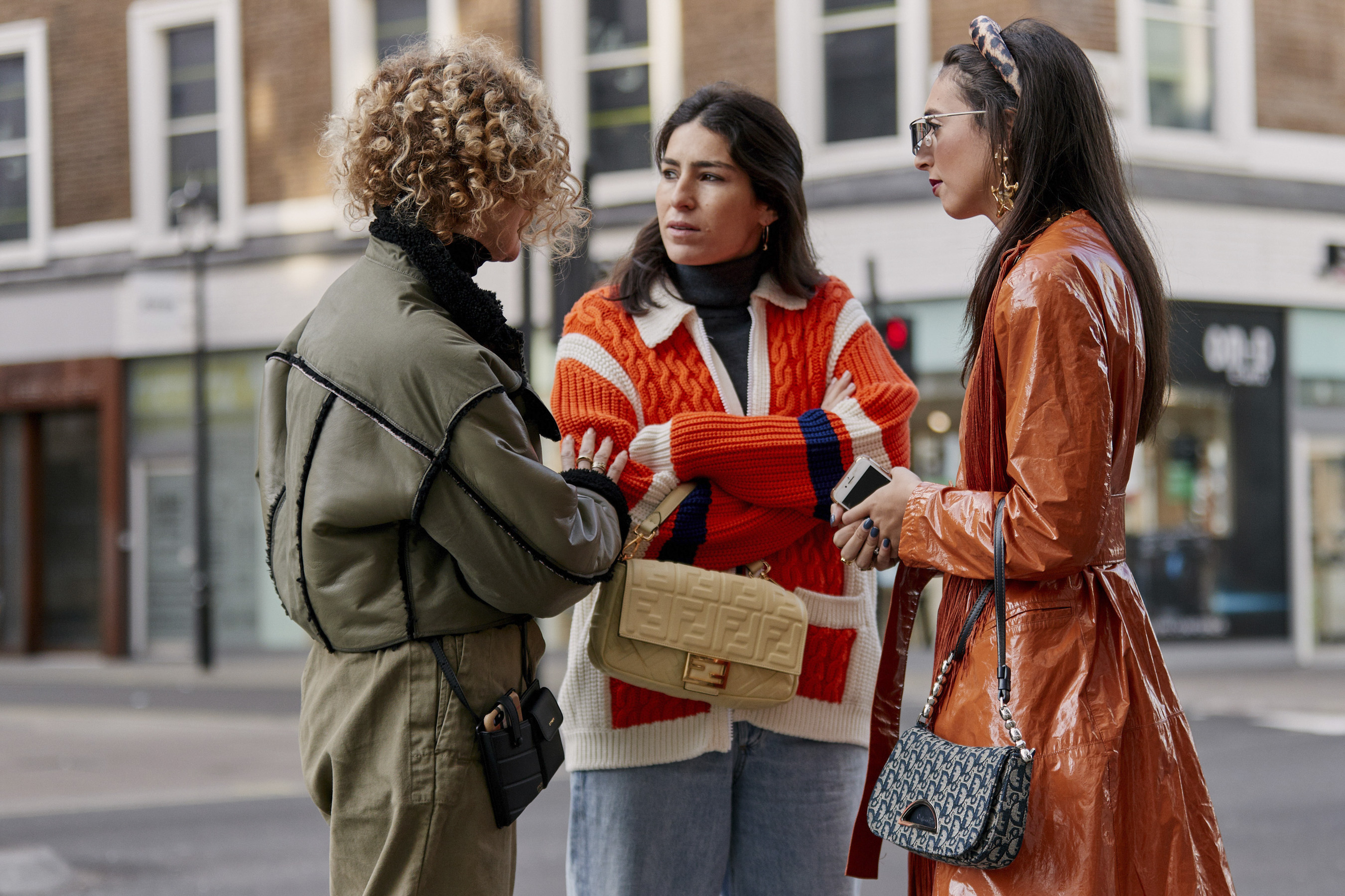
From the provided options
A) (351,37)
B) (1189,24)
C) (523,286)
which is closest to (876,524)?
(523,286)

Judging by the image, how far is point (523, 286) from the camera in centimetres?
930

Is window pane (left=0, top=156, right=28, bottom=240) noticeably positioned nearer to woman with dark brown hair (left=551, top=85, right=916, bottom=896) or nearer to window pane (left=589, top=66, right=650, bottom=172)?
window pane (left=589, top=66, right=650, bottom=172)

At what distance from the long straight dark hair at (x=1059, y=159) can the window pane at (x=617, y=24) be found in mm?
12057

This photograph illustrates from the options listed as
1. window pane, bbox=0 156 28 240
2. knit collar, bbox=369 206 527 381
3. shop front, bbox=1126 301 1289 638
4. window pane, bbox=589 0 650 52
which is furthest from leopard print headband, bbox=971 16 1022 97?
window pane, bbox=0 156 28 240

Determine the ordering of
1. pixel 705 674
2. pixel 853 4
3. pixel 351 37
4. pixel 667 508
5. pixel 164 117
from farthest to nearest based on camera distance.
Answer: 1. pixel 164 117
2. pixel 351 37
3. pixel 853 4
4. pixel 667 508
5. pixel 705 674

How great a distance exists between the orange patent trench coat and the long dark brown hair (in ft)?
2.42

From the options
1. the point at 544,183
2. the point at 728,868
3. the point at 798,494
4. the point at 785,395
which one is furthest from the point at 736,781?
the point at 544,183

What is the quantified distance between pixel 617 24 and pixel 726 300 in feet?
38.9

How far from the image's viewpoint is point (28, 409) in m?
15.7

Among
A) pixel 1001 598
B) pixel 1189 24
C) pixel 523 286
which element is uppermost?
A: pixel 1189 24

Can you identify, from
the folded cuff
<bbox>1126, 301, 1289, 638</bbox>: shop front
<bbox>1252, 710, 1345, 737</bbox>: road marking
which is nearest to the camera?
the folded cuff

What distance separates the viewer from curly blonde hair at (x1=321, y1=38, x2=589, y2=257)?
204 cm

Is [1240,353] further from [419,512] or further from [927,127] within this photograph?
[419,512]

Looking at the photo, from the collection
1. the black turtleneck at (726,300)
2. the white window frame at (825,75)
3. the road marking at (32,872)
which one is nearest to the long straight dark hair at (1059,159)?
the black turtleneck at (726,300)
